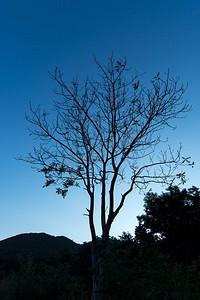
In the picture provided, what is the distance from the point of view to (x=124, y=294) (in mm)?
3492

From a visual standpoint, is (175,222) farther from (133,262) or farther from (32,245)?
(32,245)

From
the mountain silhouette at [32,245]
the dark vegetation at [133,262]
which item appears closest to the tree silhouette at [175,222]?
the dark vegetation at [133,262]

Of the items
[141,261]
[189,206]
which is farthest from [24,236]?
[141,261]

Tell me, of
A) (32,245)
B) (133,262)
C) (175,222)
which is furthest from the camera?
(32,245)

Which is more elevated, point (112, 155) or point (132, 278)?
point (112, 155)

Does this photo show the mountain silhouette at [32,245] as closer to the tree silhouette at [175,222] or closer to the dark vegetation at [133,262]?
the dark vegetation at [133,262]

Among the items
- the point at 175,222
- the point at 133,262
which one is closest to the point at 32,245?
the point at 175,222

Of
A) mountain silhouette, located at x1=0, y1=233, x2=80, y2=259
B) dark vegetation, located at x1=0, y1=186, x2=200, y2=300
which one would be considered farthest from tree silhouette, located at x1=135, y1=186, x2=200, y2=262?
mountain silhouette, located at x1=0, y1=233, x2=80, y2=259

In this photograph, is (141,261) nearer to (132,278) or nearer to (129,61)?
(132,278)

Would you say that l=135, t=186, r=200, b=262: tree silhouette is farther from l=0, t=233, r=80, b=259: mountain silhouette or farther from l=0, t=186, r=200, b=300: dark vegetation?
l=0, t=233, r=80, b=259: mountain silhouette

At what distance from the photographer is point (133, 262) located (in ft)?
13.3

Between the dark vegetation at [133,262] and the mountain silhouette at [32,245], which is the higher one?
the mountain silhouette at [32,245]

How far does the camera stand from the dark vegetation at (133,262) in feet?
11.6

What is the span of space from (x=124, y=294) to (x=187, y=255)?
827 inches
